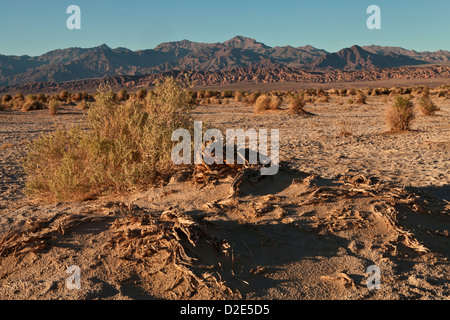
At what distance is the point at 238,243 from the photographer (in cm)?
333

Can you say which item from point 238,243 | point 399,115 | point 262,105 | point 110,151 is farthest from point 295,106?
point 238,243

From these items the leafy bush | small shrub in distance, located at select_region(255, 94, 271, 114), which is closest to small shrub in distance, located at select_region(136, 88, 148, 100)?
small shrub in distance, located at select_region(255, 94, 271, 114)

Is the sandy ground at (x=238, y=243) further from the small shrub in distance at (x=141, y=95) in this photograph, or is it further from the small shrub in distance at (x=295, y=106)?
the small shrub in distance at (x=141, y=95)

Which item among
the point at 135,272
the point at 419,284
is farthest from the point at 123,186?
the point at 419,284

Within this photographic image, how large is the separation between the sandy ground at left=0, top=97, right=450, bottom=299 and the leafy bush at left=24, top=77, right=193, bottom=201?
35 centimetres

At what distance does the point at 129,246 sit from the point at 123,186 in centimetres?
178

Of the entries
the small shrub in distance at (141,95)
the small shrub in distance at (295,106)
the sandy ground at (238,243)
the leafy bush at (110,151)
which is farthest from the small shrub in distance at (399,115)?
the small shrub in distance at (141,95)

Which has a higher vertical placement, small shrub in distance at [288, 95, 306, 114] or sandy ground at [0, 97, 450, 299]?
small shrub in distance at [288, 95, 306, 114]

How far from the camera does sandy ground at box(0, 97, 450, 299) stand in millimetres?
2906

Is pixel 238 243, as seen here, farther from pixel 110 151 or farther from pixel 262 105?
pixel 262 105

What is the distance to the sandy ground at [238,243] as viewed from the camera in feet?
9.53

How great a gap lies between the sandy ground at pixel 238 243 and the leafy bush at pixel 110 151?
346 millimetres

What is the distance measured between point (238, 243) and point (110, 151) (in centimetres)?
271

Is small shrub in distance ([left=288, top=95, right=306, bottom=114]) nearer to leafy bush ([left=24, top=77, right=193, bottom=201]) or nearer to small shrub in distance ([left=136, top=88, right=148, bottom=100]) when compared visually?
leafy bush ([left=24, top=77, right=193, bottom=201])
